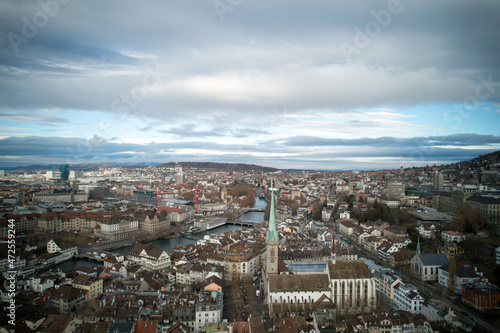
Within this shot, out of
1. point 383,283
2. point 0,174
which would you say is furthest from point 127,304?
point 0,174

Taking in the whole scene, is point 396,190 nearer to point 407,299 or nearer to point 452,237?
point 452,237

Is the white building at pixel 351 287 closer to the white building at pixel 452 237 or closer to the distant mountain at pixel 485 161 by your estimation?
the white building at pixel 452 237

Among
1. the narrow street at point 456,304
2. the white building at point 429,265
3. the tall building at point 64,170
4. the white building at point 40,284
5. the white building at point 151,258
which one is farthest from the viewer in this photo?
the tall building at point 64,170

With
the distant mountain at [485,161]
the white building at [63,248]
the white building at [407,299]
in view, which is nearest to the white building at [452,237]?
the white building at [407,299]

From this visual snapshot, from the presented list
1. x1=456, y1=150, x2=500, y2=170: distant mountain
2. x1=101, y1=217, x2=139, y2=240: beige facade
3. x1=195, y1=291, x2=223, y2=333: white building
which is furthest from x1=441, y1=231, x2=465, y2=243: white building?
x1=101, y1=217, x2=139, y2=240: beige facade

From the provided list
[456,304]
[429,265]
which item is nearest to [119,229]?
[429,265]

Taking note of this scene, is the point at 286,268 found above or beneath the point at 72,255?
above

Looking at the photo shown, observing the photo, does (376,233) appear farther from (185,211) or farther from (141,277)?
(185,211)

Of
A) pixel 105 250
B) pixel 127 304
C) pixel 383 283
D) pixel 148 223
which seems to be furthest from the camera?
pixel 148 223
